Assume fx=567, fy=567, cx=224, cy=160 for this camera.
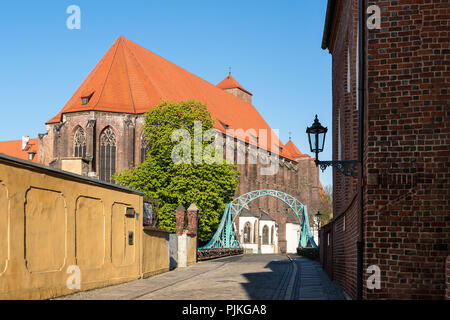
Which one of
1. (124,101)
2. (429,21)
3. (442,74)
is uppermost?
(124,101)

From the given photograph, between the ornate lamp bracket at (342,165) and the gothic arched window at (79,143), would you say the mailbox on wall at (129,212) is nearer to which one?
the ornate lamp bracket at (342,165)

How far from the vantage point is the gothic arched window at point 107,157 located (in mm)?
47625

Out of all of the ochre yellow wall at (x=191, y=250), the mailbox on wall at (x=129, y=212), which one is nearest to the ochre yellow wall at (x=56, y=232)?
the mailbox on wall at (x=129, y=212)

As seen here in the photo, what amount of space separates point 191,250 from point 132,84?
27.5 metres

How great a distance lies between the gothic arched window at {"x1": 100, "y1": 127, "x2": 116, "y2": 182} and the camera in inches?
1875

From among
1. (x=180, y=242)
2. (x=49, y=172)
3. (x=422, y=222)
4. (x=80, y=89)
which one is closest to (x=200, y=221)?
(x=180, y=242)

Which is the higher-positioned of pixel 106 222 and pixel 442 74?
pixel 442 74

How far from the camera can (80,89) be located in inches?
2063

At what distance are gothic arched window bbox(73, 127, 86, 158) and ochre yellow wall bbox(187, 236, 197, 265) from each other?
21640 mm

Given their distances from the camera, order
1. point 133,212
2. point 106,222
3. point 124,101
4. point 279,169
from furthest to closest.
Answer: point 279,169, point 124,101, point 133,212, point 106,222

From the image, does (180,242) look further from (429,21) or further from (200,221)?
(429,21)

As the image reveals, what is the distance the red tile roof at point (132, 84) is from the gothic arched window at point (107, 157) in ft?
8.58
